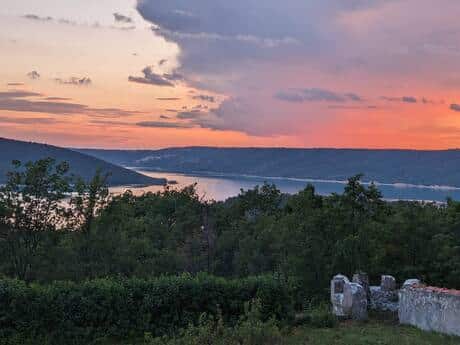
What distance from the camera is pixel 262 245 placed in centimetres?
3709

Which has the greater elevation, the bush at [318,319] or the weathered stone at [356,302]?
the weathered stone at [356,302]

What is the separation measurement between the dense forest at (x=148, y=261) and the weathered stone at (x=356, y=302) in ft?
3.76

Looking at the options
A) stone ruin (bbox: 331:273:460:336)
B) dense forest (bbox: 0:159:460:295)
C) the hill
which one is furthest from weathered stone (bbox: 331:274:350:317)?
the hill

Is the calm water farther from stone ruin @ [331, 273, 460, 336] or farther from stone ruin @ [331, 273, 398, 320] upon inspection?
stone ruin @ [331, 273, 460, 336]

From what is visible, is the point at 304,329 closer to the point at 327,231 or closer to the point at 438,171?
the point at 327,231

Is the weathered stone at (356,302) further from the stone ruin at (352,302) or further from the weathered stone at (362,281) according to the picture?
the weathered stone at (362,281)

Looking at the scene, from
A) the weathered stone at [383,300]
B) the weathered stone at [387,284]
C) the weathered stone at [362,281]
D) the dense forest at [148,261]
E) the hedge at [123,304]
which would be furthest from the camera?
the weathered stone at [387,284]

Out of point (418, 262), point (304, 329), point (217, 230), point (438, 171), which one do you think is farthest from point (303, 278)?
point (438, 171)

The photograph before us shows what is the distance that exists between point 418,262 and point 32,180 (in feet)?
59.6

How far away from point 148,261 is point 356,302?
15.1 meters

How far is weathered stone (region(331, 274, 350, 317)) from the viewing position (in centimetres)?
1772

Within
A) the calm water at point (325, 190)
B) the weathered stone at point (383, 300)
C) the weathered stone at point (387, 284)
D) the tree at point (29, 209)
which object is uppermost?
the calm water at point (325, 190)

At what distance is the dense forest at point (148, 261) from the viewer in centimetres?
1520

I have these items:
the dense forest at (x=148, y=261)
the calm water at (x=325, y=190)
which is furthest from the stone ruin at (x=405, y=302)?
the calm water at (x=325, y=190)
